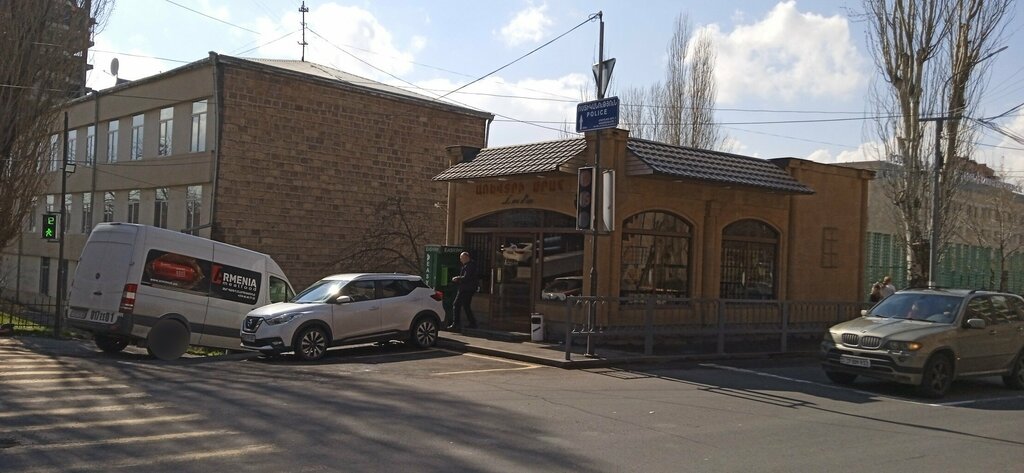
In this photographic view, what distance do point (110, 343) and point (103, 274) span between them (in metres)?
1.59

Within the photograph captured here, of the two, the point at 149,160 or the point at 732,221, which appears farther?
the point at 149,160

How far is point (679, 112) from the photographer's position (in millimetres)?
37312

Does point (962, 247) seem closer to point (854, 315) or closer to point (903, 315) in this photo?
point (854, 315)

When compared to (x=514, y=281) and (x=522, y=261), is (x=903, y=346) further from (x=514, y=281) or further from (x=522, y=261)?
(x=514, y=281)

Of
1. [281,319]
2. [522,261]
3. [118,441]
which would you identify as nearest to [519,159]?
[522,261]

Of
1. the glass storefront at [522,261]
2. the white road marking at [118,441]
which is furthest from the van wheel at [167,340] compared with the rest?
the white road marking at [118,441]

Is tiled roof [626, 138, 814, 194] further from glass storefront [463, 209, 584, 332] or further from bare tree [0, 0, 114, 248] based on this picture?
bare tree [0, 0, 114, 248]

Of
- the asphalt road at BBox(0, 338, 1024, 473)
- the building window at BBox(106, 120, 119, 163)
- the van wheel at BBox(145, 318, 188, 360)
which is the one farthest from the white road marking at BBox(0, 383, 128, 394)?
the building window at BBox(106, 120, 119, 163)

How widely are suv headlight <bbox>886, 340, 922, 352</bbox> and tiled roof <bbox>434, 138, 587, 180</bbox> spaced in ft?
22.8

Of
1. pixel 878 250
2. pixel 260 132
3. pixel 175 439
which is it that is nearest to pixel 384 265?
pixel 260 132

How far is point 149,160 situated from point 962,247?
116 feet

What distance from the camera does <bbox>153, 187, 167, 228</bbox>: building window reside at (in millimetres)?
27103

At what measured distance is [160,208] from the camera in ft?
90.1

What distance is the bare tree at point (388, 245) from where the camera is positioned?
25.7m
